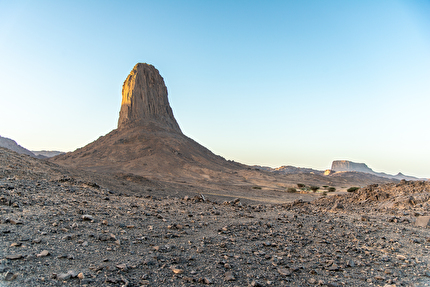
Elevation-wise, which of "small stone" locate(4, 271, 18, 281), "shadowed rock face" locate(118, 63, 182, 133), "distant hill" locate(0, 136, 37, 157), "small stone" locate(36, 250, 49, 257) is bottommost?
"small stone" locate(4, 271, 18, 281)

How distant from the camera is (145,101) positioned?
8469 cm

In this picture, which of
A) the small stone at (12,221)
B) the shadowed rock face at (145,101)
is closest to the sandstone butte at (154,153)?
the shadowed rock face at (145,101)

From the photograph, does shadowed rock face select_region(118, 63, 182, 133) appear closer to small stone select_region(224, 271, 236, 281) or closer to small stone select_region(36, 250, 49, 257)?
small stone select_region(36, 250, 49, 257)

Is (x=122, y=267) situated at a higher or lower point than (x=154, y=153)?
lower

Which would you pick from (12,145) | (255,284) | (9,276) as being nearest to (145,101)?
(12,145)

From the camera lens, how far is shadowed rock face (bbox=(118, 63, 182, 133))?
268 ft

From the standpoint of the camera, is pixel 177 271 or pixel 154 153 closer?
pixel 177 271

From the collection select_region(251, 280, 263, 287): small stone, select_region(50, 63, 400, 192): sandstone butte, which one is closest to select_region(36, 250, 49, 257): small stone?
select_region(251, 280, 263, 287): small stone

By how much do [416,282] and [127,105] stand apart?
281ft

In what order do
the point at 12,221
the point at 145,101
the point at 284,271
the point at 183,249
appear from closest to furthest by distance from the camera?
the point at 284,271
the point at 183,249
the point at 12,221
the point at 145,101

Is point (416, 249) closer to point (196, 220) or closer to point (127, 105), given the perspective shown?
point (196, 220)

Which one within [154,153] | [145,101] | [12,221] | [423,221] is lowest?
[12,221]

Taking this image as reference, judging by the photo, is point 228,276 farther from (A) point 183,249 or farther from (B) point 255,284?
(A) point 183,249

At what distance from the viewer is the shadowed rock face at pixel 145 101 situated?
81750mm
